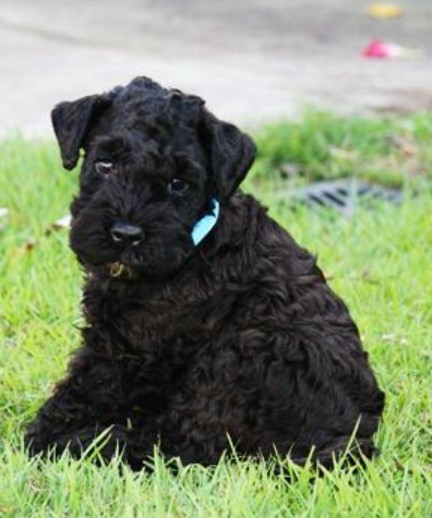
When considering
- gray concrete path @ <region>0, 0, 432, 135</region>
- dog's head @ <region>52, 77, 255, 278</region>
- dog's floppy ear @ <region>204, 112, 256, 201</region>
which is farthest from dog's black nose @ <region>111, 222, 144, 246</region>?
gray concrete path @ <region>0, 0, 432, 135</region>

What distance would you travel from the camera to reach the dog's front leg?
13.9ft

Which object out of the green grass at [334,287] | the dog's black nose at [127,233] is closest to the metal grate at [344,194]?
the green grass at [334,287]

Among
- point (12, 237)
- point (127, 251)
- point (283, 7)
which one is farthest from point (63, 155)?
point (283, 7)

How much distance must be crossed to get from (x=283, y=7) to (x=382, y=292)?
7359 millimetres

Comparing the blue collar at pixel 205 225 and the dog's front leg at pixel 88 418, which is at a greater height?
the blue collar at pixel 205 225

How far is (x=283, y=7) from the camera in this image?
495 inches

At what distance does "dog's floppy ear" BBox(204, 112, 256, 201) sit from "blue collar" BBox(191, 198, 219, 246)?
0.16ft

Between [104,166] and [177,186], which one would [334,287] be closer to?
[177,186]

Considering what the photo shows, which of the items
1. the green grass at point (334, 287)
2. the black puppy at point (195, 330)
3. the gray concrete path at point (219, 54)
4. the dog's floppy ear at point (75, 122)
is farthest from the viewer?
the gray concrete path at point (219, 54)

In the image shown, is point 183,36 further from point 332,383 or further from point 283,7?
point 332,383

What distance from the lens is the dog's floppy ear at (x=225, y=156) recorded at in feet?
13.5

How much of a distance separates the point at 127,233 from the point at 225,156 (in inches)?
17.7

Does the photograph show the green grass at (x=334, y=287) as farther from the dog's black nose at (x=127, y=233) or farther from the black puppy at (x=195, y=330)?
the dog's black nose at (x=127, y=233)

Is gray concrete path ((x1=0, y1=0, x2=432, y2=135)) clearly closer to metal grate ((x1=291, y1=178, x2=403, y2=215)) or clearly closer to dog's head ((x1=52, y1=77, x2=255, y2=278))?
metal grate ((x1=291, y1=178, x2=403, y2=215))
